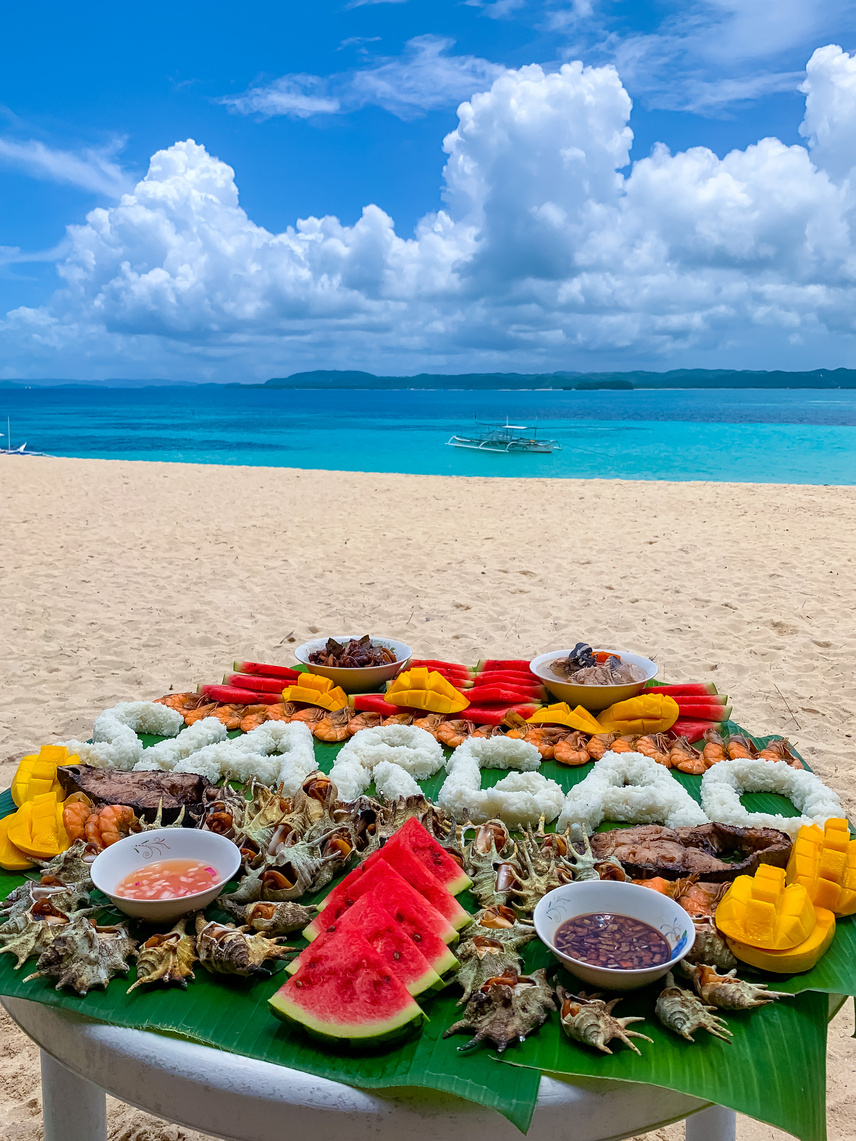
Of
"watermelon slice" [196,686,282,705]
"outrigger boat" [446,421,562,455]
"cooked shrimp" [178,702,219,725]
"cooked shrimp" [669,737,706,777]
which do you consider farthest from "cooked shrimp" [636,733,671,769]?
"outrigger boat" [446,421,562,455]

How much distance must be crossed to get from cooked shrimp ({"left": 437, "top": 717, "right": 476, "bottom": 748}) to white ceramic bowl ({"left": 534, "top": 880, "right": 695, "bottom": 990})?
1.30 m

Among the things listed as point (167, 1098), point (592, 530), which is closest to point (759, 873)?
point (167, 1098)

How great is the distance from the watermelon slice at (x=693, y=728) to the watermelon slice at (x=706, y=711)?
0.03m

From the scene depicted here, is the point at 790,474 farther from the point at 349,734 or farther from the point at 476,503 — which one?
the point at 349,734

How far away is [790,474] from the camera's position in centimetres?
4134

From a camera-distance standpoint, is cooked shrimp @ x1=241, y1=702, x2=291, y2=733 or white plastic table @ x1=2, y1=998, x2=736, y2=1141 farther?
cooked shrimp @ x1=241, y1=702, x2=291, y2=733

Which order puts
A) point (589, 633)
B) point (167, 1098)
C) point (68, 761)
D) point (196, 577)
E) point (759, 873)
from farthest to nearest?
point (196, 577) < point (589, 633) < point (68, 761) < point (759, 873) < point (167, 1098)

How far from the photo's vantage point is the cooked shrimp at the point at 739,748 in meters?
3.04

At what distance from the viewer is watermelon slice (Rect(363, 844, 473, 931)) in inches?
74.2

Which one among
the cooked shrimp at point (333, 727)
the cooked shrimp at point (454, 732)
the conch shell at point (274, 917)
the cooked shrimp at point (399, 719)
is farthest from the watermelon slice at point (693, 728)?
the conch shell at point (274, 917)

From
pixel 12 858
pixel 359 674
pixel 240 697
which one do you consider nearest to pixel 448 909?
pixel 12 858

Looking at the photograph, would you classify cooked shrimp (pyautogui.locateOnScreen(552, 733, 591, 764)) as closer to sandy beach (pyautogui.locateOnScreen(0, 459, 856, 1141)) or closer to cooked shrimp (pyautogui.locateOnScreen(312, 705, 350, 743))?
cooked shrimp (pyautogui.locateOnScreen(312, 705, 350, 743))

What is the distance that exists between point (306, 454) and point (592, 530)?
1568 inches

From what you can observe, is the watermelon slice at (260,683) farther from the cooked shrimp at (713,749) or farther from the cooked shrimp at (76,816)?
the cooked shrimp at (713,749)
